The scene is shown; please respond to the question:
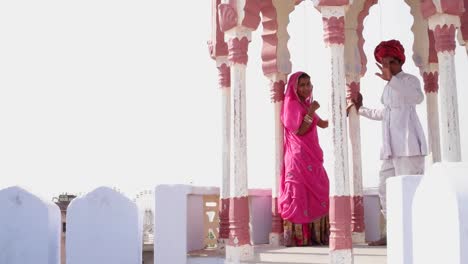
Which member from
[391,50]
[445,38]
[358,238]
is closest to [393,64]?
[391,50]

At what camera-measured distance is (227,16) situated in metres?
7.22

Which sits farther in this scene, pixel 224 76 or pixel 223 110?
pixel 224 76

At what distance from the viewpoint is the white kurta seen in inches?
280

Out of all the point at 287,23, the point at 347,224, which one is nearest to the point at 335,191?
the point at 347,224

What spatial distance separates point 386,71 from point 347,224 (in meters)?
2.41

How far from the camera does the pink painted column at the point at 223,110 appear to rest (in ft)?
25.7

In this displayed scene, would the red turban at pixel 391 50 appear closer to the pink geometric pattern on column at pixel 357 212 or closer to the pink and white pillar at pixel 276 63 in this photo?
the pink and white pillar at pixel 276 63

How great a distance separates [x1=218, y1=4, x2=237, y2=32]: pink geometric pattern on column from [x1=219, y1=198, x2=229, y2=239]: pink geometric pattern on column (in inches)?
92.9

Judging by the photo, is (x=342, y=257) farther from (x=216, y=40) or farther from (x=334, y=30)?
(x=216, y=40)

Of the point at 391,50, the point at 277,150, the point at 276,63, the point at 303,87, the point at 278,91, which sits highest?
the point at 276,63

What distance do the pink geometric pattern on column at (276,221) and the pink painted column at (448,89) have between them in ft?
9.14

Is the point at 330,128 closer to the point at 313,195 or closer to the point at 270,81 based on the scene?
the point at 313,195

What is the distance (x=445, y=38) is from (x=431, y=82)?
1926 millimetres

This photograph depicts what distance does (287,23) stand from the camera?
9164 millimetres
